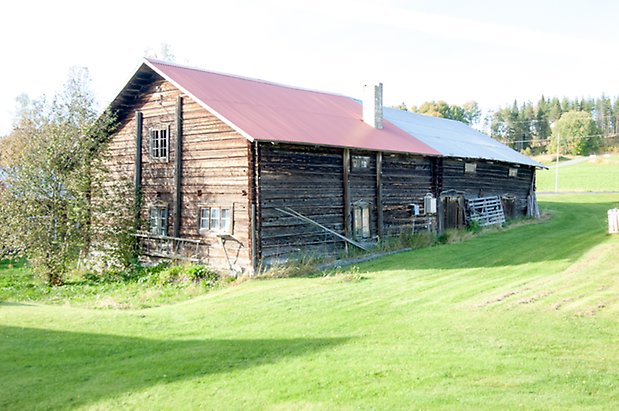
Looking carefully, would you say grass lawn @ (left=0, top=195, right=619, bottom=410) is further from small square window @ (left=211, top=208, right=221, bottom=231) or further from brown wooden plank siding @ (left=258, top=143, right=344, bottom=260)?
small square window @ (left=211, top=208, right=221, bottom=231)

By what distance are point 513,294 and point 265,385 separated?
7.79m

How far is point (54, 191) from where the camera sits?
20.4 meters

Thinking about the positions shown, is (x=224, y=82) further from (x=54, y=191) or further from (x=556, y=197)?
(x=556, y=197)

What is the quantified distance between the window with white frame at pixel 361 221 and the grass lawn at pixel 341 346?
576 centimetres

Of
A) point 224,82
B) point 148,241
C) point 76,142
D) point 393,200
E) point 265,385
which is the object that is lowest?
point 265,385

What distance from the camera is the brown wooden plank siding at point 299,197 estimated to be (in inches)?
734

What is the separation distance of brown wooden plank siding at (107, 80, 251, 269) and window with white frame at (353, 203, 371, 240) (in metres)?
5.37

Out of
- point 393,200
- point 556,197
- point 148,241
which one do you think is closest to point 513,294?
point 393,200

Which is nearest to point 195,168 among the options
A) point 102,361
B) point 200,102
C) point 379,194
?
point 200,102

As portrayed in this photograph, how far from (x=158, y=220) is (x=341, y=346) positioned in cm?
1383

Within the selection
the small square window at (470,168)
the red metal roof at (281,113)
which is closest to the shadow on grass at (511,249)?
the small square window at (470,168)

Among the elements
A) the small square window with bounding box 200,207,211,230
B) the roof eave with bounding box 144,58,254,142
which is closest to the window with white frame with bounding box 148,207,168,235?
the small square window with bounding box 200,207,211,230

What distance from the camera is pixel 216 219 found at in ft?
64.8

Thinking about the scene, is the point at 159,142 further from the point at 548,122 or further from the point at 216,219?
the point at 548,122
